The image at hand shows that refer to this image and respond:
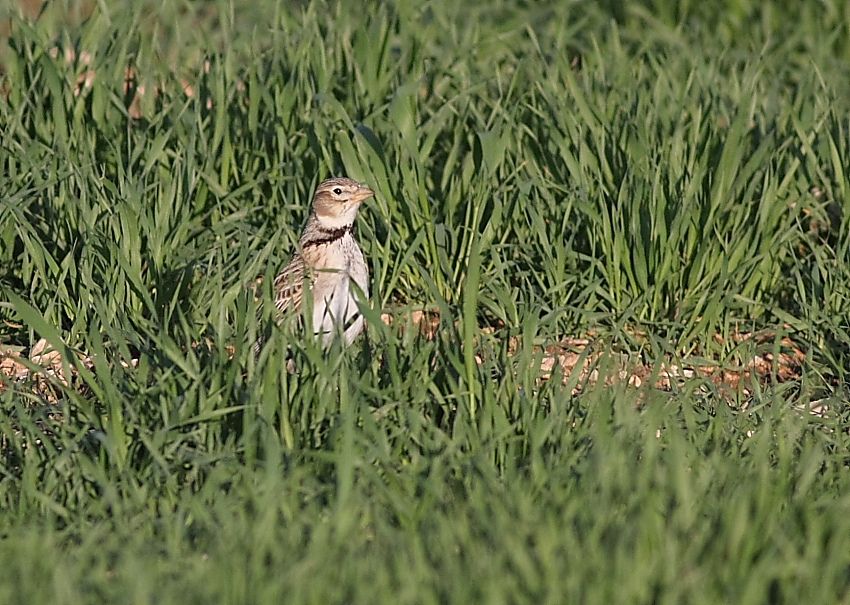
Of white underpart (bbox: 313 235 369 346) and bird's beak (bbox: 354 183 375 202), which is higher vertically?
bird's beak (bbox: 354 183 375 202)

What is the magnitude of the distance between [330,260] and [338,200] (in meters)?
0.23

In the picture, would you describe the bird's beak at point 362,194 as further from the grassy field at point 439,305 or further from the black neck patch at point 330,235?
the grassy field at point 439,305

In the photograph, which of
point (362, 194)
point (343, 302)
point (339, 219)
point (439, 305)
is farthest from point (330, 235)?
point (439, 305)

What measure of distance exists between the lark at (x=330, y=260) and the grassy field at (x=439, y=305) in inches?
6.3

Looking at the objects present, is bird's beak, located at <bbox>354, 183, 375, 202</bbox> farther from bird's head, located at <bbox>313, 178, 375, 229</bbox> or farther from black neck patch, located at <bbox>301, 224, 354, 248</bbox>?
black neck patch, located at <bbox>301, 224, 354, 248</bbox>

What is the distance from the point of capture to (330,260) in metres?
6.14

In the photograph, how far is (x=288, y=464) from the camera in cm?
477

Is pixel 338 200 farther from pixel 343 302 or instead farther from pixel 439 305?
pixel 439 305

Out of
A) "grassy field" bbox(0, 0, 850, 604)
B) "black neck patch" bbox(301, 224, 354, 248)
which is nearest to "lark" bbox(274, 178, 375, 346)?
"black neck patch" bbox(301, 224, 354, 248)

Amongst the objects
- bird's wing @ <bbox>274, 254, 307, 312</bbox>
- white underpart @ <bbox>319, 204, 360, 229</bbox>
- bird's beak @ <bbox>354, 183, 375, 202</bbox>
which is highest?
bird's beak @ <bbox>354, 183, 375, 202</bbox>

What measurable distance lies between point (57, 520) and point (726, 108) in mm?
3833

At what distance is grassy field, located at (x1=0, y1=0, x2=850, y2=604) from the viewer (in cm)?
415

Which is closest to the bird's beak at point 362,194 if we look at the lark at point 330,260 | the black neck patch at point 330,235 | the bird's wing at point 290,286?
the lark at point 330,260

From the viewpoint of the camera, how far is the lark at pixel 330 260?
19.6 ft
